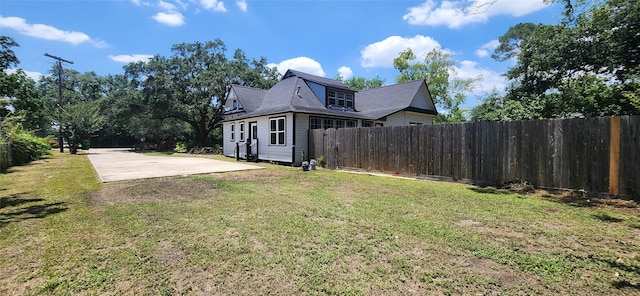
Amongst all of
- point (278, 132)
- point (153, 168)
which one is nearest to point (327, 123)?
point (278, 132)

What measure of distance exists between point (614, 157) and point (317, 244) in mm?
6594

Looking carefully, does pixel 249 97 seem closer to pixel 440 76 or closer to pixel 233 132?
pixel 233 132

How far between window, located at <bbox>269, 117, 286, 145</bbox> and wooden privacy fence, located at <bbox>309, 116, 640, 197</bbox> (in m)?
4.97

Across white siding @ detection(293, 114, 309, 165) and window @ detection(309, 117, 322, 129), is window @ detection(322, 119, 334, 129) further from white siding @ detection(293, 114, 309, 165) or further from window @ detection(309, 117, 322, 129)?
white siding @ detection(293, 114, 309, 165)

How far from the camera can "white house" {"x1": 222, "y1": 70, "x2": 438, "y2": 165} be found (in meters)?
14.2

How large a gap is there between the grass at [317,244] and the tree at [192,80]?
21972mm

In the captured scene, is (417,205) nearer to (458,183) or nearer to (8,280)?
(458,183)

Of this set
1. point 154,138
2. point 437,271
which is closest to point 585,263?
point 437,271

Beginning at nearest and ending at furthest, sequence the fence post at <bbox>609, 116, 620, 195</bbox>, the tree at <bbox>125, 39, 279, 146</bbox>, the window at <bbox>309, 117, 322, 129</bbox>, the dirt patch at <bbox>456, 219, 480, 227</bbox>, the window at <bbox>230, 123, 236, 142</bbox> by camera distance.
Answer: the dirt patch at <bbox>456, 219, 480, 227</bbox> → the fence post at <bbox>609, 116, 620, 195</bbox> → the window at <bbox>309, 117, 322, 129</bbox> → the window at <bbox>230, 123, 236, 142</bbox> → the tree at <bbox>125, 39, 279, 146</bbox>

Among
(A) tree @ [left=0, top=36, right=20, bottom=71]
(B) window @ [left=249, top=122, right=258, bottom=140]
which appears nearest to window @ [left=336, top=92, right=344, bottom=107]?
(B) window @ [left=249, top=122, right=258, bottom=140]

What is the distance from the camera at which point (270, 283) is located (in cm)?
259

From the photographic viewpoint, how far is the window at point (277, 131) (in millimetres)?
14586

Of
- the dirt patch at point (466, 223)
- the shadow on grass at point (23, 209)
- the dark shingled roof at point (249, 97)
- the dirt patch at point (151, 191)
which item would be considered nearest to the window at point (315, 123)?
the dark shingled roof at point (249, 97)

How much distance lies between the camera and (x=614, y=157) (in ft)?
19.1
